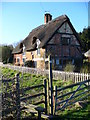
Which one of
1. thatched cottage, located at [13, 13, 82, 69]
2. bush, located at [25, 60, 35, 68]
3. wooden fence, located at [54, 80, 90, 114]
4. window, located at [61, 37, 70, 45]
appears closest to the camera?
wooden fence, located at [54, 80, 90, 114]

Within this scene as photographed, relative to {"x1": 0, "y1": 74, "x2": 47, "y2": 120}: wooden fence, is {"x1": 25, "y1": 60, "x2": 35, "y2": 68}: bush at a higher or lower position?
higher

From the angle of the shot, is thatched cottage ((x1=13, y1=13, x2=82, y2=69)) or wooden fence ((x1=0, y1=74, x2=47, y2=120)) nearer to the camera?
wooden fence ((x1=0, y1=74, x2=47, y2=120))

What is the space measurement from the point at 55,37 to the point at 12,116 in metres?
17.5

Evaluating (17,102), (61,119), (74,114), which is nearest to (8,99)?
(17,102)

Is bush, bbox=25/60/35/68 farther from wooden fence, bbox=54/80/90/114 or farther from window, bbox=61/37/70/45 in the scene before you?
wooden fence, bbox=54/80/90/114

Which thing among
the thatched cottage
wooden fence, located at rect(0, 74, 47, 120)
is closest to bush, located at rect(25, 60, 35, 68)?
the thatched cottage

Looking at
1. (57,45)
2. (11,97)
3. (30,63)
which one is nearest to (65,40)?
(57,45)

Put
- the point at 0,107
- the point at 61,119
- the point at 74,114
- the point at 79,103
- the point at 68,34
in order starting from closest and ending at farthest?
the point at 0,107 < the point at 61,119 < the point at 74,114 < the point at 79,103 < the point at 68,34

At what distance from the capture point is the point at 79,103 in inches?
250

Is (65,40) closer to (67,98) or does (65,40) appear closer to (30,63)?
(30,63)

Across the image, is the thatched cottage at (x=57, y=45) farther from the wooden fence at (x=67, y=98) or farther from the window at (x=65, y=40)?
the wooden fence at (x=67, y=98)

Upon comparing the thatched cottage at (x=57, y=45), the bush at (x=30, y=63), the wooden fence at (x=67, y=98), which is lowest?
the wooden fence at (x=67, y=98)

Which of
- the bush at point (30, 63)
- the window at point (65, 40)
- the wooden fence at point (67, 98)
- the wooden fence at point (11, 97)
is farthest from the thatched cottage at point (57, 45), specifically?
the wooden fence at point (11, 97)

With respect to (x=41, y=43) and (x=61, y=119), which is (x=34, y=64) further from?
(x=61, y=119)
